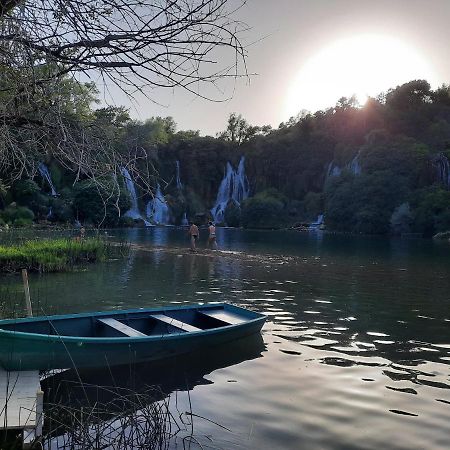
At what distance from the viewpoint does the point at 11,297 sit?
14906mm

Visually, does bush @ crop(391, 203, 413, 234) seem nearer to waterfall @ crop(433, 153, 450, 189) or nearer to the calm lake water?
waterfall @ crop(433, 153, 450, 189)

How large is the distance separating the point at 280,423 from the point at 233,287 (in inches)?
439

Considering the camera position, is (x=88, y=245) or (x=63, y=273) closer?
(x=63, y=273)

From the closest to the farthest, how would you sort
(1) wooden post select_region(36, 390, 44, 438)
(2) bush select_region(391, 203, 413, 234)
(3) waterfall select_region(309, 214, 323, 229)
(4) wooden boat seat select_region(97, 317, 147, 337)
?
(1) wooden post select_region(36, 390, 44, 438) < (4) wooden boat seat select_region(97, 317, 147, 337) < (2) bush select_region(391, 203, 413, 234) < (3) waterfall select_region(309, 214, 323, 229)

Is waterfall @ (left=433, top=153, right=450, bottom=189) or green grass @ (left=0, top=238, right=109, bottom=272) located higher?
waterfall @ (left=433, top=153, right=450, bottom=189)

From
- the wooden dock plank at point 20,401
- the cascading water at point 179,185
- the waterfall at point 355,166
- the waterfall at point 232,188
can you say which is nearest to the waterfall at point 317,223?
the waterfall at point 355,166

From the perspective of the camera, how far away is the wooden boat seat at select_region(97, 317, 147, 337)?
30.4 ft

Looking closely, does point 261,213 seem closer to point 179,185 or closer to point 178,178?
point 179,185

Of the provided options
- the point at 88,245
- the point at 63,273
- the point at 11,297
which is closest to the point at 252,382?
the point at 11,297

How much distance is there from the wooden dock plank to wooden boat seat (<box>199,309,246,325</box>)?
4019 millimetres

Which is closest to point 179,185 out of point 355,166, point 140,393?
point 355,166

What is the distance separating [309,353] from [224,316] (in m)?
1.90

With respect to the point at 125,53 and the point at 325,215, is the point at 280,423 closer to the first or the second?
the point at 125,53

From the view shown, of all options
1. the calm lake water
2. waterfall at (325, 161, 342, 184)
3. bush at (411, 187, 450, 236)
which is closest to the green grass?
the calm lake water
